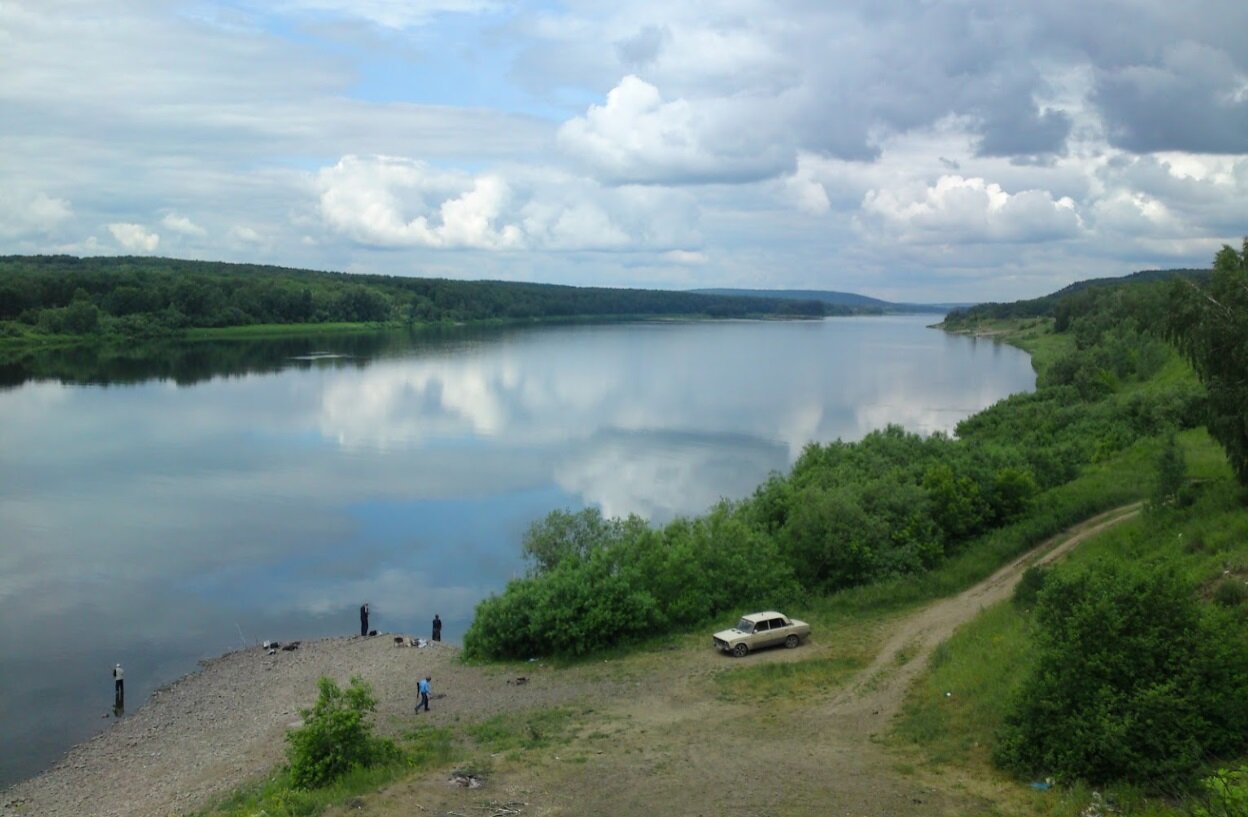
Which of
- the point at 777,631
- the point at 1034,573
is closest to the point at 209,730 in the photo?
the point at 777,631

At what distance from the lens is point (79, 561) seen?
35344 millimetres

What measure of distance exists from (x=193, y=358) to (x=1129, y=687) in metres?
109

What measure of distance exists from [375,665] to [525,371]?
73786 millimetres

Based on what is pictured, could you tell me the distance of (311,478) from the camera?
48.9 m

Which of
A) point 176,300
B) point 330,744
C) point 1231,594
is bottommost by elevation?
point 330,744

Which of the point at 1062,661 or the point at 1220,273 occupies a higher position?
the point at 1220,273

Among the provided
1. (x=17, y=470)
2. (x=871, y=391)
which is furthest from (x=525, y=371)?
(x=17, y=470)

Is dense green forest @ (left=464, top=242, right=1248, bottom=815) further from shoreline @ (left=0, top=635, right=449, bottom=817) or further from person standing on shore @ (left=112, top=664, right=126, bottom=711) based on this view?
person standing on shore @ (left=112, top=664, right=126, bottom=711)

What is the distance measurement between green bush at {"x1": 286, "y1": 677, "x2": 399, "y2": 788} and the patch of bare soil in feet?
3.81

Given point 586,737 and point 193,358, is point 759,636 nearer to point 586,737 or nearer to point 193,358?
point 586,737

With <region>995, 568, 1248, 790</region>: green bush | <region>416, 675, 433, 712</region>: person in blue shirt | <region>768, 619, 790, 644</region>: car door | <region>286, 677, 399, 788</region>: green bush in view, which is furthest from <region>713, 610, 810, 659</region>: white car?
<region>286, 677, 399, 788</region>: green bush

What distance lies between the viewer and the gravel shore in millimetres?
18453

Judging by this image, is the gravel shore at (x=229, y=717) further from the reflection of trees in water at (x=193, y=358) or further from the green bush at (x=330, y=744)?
the reflection of trees in water at (x=193, y=358)

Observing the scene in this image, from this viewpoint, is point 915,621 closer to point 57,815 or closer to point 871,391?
point 57,815
